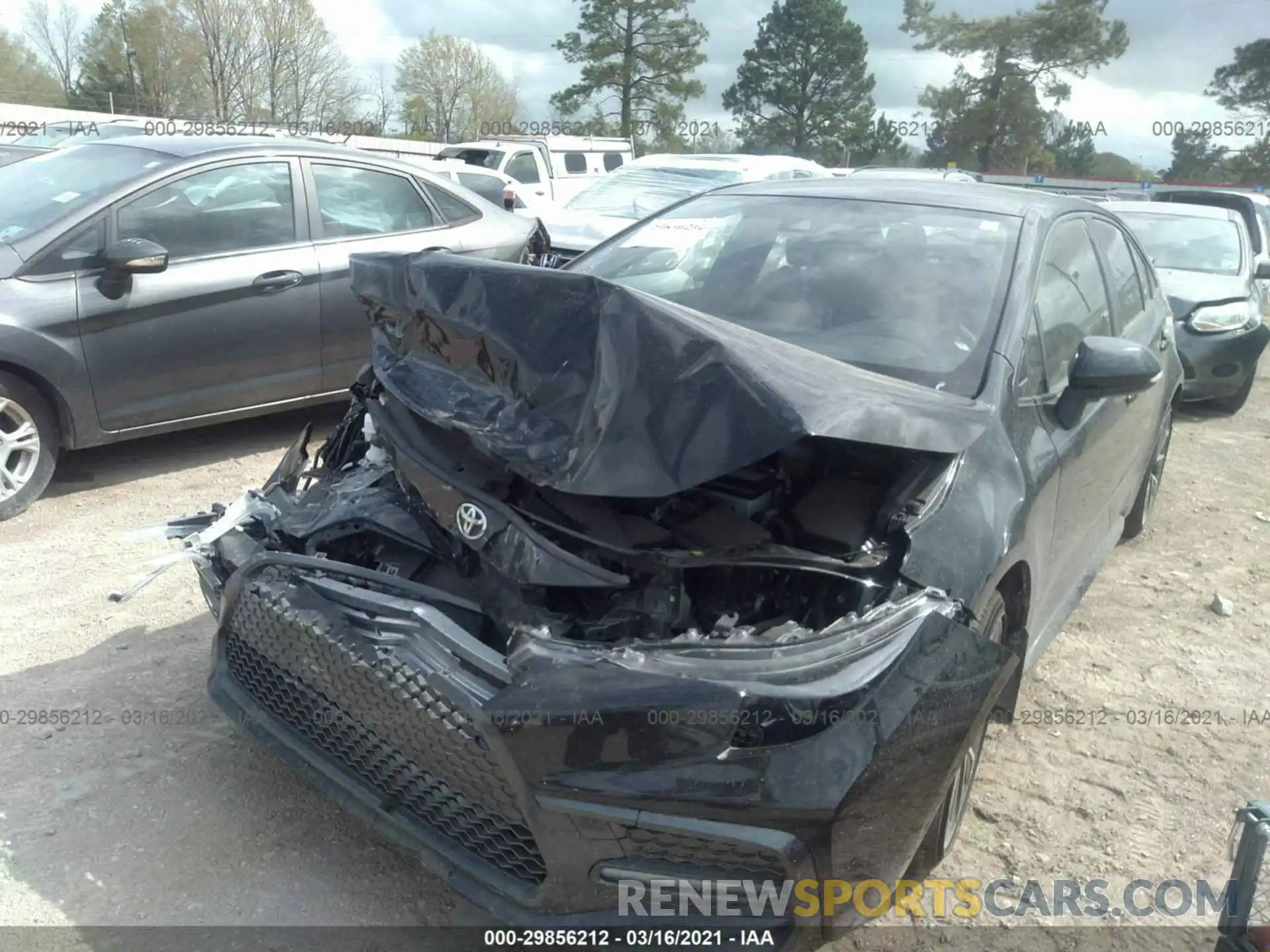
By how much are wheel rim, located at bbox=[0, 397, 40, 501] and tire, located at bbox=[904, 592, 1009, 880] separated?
13.6 ft

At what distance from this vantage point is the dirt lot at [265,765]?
99.3 inches

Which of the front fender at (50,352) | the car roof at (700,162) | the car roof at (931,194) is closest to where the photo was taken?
the car roof at (931,194)

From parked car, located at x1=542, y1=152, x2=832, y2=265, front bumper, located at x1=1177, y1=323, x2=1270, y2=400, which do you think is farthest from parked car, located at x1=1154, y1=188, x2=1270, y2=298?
parked car, located at x1=542, y1=152, x2=832, y2=265

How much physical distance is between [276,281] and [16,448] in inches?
57.6

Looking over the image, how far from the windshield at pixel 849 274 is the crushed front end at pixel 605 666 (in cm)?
63

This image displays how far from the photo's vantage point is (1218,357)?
7.66 meters

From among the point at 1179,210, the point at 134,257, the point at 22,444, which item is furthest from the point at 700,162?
the point at 22,444

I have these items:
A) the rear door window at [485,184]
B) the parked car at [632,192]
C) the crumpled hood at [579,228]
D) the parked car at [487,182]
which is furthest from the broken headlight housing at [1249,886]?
the rear door window at [485,184]

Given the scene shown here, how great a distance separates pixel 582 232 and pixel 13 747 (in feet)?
20.6

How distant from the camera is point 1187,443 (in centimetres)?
732

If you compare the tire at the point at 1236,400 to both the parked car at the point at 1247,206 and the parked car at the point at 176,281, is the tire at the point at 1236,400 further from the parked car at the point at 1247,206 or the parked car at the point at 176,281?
the parked car at the point at 176,281

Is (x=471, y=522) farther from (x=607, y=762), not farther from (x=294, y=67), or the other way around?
(x=294, y=67)

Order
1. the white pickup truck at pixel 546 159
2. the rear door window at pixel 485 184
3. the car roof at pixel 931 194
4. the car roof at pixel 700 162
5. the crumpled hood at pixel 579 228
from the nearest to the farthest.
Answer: the car roof at pixel 931 194
the crumpled hood at pixel 579 228
the car roof at pixel 700 162
the rear door window at pixel 485 184
the white pickup truck at pixel 546 159

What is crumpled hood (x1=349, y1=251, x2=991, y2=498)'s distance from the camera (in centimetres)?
215
